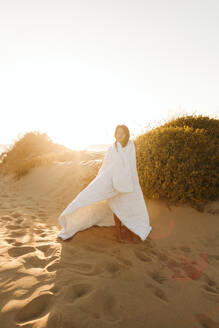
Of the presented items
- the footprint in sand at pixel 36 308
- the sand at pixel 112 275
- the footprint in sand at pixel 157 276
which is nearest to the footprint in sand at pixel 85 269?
the sand at pixel 112 275

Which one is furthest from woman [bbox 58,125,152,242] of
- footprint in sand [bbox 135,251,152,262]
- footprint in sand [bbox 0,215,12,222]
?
footprint in sand [bbox 0,215,12,222]

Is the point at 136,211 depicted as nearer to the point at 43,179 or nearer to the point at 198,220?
the point at 198,220

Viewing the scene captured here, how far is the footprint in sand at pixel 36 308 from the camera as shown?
1.92 m

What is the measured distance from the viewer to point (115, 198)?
3.60m

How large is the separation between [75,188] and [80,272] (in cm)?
562

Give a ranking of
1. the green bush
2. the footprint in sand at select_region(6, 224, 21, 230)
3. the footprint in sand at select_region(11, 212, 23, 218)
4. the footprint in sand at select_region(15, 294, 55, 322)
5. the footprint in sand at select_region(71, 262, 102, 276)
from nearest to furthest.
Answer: the footprint in sand at select_region(15, 294, 55, 322) → the footprint in sand at select_region(71, 262, 102, 276) → the footprint in sand at select_region(6, 224, 21, 230) → the green bush → the footprint in sand at select_region(11, 212, 23, 218)

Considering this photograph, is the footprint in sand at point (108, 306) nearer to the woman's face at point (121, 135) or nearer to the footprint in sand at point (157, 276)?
the footprint in sand at point (157, 276)

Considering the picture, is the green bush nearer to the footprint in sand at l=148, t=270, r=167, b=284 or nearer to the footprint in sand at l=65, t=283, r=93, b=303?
the footprint in sand at l=148, t=270, r=167, b=284

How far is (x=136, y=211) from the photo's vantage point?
140 inches

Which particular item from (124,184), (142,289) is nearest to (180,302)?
(142,289)

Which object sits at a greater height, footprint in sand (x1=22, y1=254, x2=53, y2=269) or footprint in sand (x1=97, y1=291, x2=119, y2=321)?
footprint in sand (x1=22, y1=254, x2=53, y2=269)

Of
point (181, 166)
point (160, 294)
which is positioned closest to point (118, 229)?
point (160, 294)

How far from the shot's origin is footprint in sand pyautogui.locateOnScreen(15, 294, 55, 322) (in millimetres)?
1918

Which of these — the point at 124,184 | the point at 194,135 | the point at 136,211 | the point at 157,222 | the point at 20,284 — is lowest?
the point at 157,222
